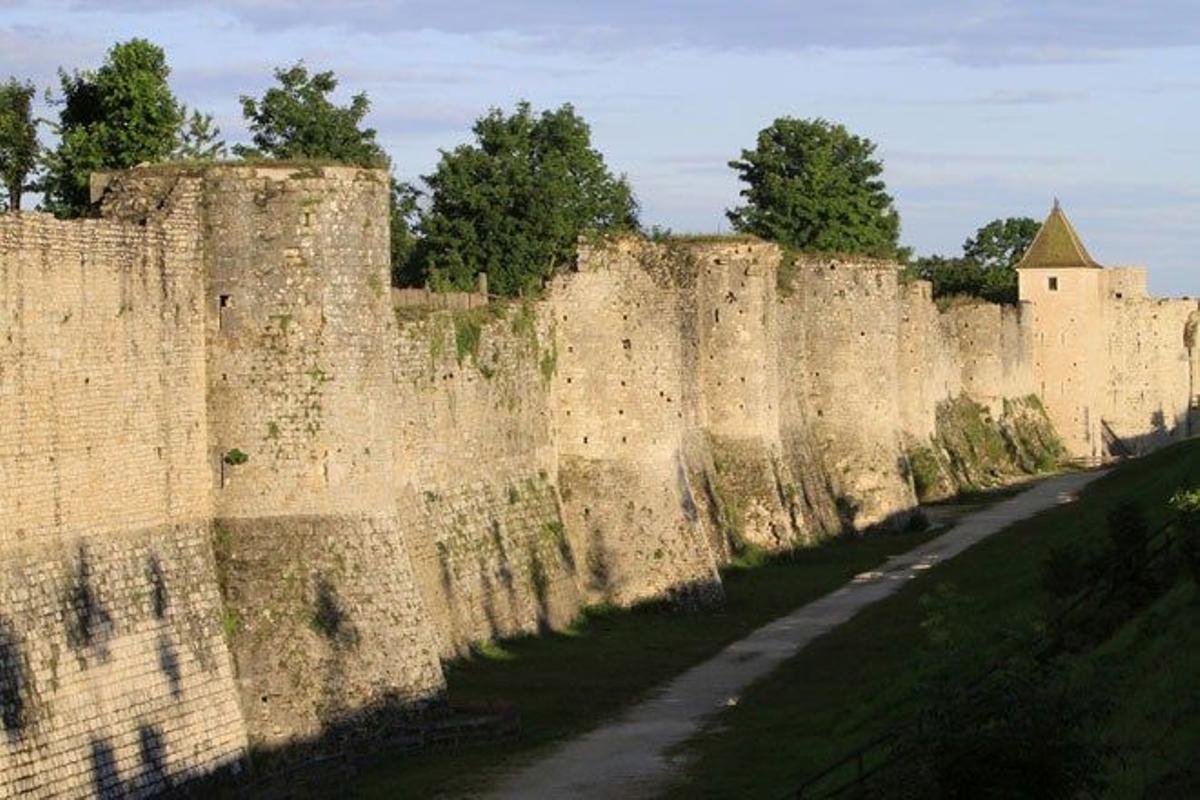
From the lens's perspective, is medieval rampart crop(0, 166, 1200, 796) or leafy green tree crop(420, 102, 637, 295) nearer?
medieval rampart crop(0, 166, 1200, 796)

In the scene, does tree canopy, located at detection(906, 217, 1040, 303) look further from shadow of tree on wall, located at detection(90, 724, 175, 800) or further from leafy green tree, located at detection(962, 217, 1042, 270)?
shadow of tree on wall, located at detection(90, 724, 175, 800)

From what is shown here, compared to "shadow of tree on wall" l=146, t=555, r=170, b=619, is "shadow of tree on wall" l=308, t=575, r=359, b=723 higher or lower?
lower

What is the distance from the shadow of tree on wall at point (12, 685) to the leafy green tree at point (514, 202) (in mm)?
49833

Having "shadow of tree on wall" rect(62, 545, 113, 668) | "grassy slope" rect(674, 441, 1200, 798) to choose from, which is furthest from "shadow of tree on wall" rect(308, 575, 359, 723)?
"grassy slope" rect(674, 441, 1200, 798)

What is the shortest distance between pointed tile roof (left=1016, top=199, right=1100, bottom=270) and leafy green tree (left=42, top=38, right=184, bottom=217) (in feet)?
182

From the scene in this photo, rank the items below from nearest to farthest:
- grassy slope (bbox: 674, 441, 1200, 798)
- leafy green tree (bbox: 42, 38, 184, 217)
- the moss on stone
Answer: grassy slope (bbox: 674, 441, 1200, 798)
leafy green tree (bbox: 42, 38, 184, 217)
the moss on stone

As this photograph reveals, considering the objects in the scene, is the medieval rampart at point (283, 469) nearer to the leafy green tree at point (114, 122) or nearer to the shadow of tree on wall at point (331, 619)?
the shadow of tree on wall at point (331, 619)

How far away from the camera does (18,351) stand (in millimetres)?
29000

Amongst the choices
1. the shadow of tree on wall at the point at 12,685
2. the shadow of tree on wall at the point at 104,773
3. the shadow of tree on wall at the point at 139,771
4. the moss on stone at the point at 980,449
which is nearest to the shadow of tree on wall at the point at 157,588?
the shadow of tree on wall at the point at 139,771

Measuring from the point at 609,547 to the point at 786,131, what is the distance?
62.1 m

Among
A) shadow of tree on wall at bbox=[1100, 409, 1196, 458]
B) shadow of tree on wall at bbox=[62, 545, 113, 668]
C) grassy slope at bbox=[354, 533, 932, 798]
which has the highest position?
shadow of tree on wall at bbox=[62, 545, 113, 668]

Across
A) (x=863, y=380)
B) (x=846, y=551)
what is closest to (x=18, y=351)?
(x=846, y=551)

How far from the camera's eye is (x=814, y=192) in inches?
4190

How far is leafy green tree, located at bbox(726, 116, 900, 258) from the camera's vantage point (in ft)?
344
